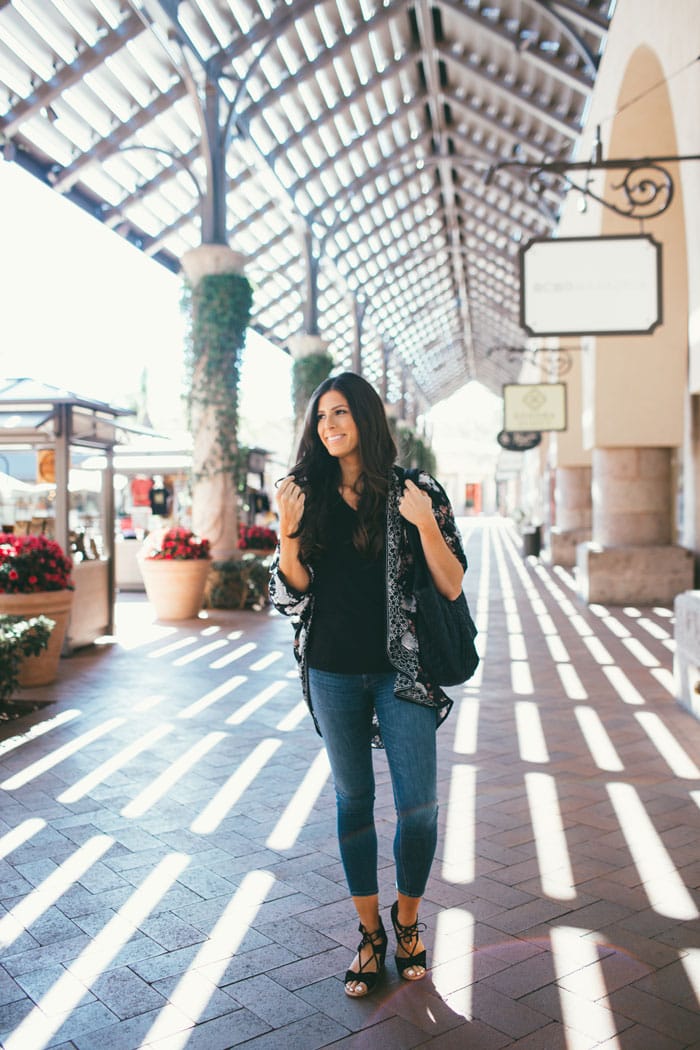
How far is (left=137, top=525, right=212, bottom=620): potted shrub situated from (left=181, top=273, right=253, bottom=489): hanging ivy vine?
1298mm

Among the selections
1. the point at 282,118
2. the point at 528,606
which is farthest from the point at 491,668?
the point at 282,118

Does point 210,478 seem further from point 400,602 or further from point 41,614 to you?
point 400,602

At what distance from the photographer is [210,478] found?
11.1m

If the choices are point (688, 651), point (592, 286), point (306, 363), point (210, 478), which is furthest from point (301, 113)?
point (688, 651)

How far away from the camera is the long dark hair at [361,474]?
2.32m

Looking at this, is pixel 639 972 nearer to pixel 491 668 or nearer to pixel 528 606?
pixel 491 668

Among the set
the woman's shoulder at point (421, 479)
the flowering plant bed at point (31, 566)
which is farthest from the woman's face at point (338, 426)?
the flowering plant bed at point (31, 566)

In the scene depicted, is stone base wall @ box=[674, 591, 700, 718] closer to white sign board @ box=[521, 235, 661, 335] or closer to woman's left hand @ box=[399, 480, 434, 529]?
white sign board @ box=[521, 235, 661, 335]

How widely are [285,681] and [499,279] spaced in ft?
65.8

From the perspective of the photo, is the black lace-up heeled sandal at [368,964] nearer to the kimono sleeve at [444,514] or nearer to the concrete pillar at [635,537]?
the kimono sleeve at [444,514]

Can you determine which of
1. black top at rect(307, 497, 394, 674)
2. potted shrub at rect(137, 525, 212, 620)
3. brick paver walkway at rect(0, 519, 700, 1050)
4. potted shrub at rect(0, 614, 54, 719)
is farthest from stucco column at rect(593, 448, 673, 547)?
black top at rect(307, 497, 394, 674)

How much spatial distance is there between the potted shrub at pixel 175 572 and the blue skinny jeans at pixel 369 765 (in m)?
7.65

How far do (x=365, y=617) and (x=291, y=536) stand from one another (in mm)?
266

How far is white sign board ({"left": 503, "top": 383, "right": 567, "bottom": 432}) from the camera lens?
14.5 m
